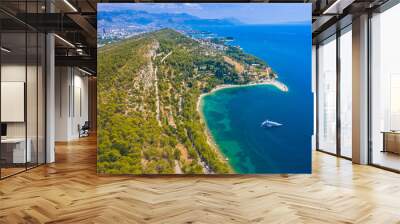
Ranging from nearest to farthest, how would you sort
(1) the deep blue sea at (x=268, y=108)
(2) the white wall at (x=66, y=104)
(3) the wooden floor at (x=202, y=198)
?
1. (3) the wooden floor at (x=202, y=198)
2. (1) the deep blue sea at (x=268, y=108)
3. (2) the white wall at (x=66, y=104)

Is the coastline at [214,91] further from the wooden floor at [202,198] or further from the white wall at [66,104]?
the white wall at [66,104]

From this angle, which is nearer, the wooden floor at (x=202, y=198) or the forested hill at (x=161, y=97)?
the wooden floor at (x=202, y=198)

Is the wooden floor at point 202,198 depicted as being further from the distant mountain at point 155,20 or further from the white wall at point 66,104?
the white wall at point 66,104

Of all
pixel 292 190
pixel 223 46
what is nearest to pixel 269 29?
pixel 223 46

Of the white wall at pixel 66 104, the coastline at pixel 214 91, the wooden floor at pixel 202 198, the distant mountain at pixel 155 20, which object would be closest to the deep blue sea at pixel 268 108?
the coastline at pixel 214 91

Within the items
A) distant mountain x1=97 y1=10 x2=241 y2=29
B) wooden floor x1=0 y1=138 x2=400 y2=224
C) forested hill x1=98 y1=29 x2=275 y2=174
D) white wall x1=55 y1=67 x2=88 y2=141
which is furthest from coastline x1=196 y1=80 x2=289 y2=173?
white wall x1=55 y1=67 x2=88 y2=141

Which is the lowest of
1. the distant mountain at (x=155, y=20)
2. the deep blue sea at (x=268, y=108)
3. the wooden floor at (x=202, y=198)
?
the wooden floor at (x=202, y=198)

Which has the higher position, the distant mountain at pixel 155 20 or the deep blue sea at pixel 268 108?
the distant mountain at pixel 155 20

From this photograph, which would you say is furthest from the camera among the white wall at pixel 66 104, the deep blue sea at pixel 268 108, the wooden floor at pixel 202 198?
the white wall at pixel 66 104
